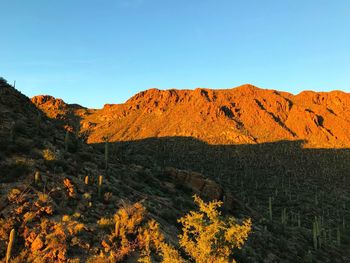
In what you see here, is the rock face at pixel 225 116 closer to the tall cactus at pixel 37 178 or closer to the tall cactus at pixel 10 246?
the tall cactus at pixel 37 178

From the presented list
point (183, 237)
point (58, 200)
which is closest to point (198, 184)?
point (58, 200)

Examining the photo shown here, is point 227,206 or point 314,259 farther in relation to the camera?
point 227,206

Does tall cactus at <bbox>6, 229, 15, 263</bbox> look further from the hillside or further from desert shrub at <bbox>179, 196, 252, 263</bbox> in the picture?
desert shrub at <bbox>179, 196, 252, 263</bbox>

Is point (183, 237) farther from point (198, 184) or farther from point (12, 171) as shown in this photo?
point (198, 184)

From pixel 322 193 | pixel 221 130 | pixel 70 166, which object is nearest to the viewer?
pixel 70 166

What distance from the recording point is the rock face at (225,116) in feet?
280

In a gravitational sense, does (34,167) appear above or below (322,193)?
above

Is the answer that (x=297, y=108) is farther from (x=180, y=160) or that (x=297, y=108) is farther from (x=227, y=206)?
(x=227, y=206)

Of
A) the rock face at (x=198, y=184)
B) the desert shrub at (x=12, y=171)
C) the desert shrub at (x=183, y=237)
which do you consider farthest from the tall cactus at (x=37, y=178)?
the rock face at (x=198, y=184)

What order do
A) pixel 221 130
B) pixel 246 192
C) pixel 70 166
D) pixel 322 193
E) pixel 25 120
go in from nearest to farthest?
pixel 70 166, pixel 25 120, pixel 246 192, pixel 322 193, pixel 221 130

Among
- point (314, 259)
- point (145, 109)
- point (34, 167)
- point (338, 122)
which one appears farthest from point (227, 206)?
point (338, 122)

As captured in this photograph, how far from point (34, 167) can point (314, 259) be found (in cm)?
2024

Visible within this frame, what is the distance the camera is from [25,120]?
68.5 ft

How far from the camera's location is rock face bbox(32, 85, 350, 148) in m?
85.4
